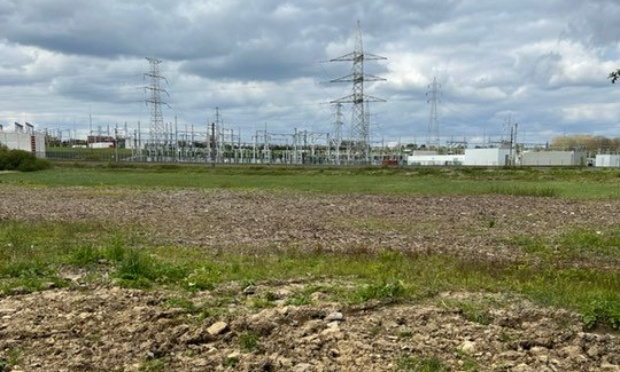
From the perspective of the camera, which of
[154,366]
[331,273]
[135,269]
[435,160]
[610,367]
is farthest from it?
[435,160]

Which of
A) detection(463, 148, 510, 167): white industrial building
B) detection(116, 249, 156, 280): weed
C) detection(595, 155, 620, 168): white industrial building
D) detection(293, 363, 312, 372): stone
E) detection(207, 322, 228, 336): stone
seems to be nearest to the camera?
detection(293, 363, 312, 372): stone

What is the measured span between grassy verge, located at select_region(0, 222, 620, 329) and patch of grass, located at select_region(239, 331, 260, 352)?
1440 millimetres

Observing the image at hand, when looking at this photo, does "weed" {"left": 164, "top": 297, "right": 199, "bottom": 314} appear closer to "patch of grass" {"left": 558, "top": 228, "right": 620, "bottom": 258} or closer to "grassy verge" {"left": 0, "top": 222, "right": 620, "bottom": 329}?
"grassy verge" {"left": 0, "top": 222, "right": 620, "bottom": 329}

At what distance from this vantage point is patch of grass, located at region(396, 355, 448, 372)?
671cm

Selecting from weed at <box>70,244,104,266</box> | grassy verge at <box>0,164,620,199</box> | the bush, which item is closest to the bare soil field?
weed at <box>70,244,104,266</box>

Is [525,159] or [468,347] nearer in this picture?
[468,347]

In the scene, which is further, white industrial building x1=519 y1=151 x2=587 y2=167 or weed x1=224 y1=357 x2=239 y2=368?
white industrial building x1=519 y1=151 x2=587 y2=167

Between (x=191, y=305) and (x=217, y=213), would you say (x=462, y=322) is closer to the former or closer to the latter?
(x=191, y=305)

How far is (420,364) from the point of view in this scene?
6.81 meters

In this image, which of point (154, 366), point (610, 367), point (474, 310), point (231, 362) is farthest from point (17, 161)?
point (610, 367)

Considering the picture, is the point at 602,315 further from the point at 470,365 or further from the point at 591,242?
the point at 591,242

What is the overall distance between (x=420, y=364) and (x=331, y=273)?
5724 millimetres

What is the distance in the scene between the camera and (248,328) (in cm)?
806

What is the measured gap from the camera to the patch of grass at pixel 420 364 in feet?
22.0
